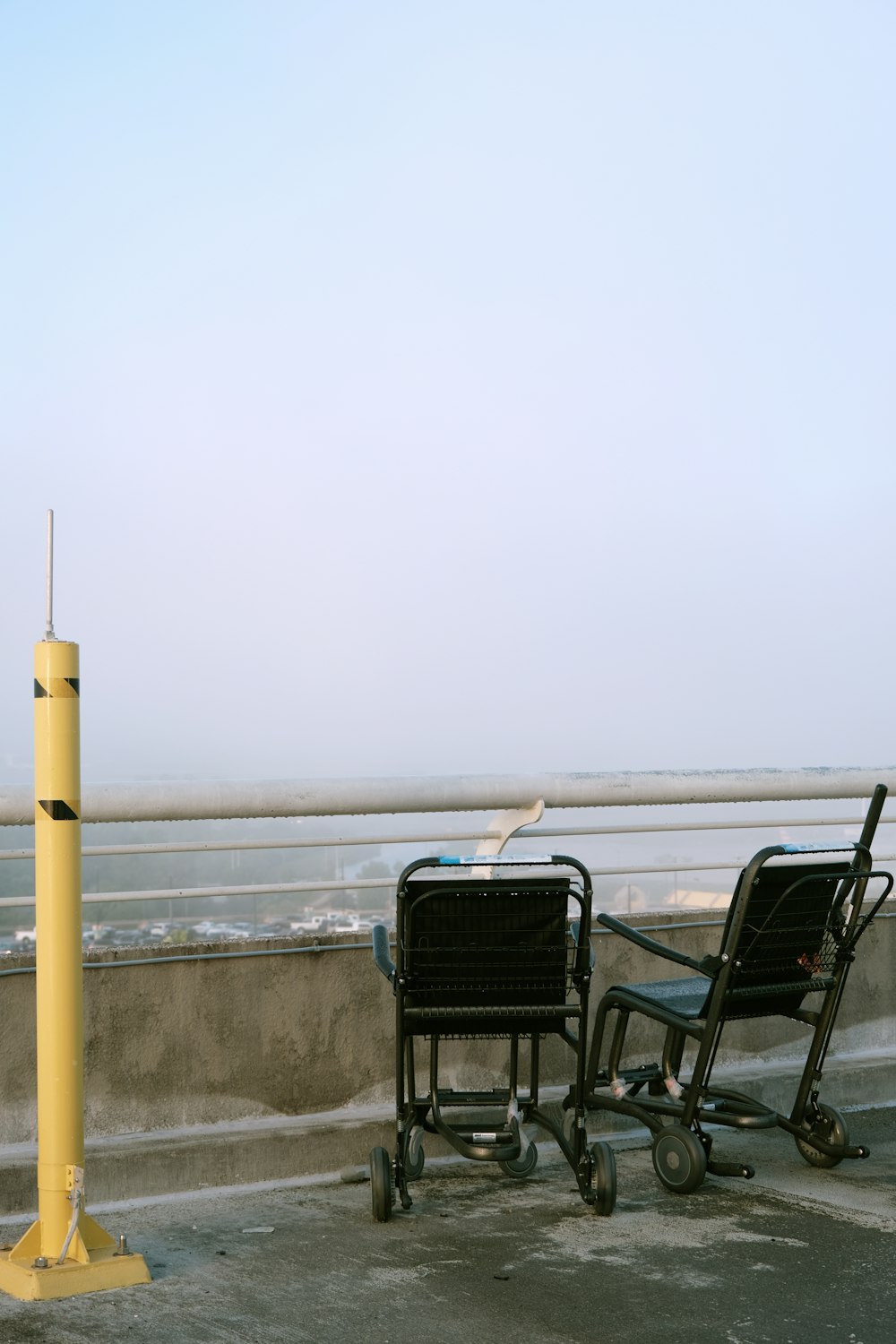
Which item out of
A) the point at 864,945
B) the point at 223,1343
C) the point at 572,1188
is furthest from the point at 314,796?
the point at 864,945

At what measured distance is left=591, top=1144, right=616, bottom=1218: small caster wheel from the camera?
483 centimetres

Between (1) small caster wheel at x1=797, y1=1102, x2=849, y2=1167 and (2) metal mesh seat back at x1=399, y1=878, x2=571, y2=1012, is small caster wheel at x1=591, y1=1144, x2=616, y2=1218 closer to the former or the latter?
(2) metal mesh seat back at x1=399, y1=878, x2=571, y2=1012

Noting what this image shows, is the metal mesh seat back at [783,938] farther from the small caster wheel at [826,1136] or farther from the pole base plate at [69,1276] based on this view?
the pole base plate at [69,1276]

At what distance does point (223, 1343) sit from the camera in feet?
12.2

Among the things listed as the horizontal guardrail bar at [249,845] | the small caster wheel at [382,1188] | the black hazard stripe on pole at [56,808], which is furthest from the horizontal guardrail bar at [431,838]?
the small caster wheel at [382,1188]

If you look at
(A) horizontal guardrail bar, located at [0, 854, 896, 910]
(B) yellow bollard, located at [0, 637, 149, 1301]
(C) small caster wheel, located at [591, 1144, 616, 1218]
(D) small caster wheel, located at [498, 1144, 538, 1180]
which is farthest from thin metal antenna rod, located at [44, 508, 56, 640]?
(D) small caster wheel, located at [498, 1144, 538, 1180]

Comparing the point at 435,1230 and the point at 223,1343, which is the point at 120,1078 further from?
the point at 223,1343

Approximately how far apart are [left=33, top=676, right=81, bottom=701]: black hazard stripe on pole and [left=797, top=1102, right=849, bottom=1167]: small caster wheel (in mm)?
3237

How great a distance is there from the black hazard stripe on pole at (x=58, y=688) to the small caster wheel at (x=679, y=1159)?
2625mm

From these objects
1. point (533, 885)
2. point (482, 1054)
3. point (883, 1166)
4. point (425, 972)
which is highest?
point (533, 885)

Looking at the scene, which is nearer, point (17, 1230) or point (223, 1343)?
point (223, 1343)

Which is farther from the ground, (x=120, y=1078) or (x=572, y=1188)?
(x=120, y=1078)

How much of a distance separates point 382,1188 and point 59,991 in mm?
1357

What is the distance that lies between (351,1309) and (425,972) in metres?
1.17
